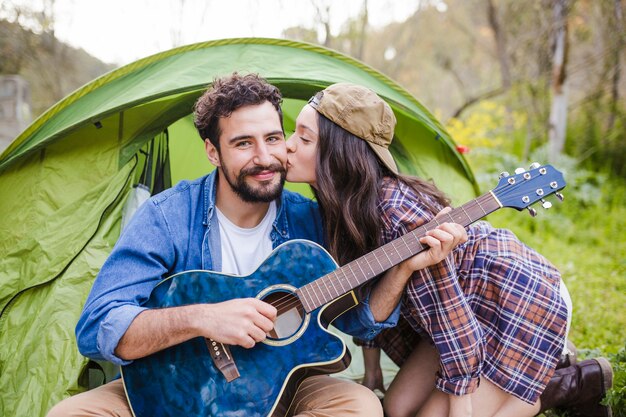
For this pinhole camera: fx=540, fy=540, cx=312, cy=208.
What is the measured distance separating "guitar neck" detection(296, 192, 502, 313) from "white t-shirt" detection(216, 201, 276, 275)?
13.4 inches

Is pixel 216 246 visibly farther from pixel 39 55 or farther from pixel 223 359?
pixel 39 55

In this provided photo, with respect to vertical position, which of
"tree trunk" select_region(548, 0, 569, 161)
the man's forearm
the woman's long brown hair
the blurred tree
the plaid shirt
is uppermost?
the blurred tree

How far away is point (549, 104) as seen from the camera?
6.38 meters

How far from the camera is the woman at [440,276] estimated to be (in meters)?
1.84

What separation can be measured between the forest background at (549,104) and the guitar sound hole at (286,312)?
1.54 metres

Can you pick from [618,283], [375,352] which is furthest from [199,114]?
[618,283]

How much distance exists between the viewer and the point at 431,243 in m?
1.71

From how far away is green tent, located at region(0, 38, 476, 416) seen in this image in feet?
7.13

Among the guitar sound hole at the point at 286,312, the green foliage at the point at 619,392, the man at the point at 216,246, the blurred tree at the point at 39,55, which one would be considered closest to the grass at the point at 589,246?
the green foliage at the point at 619,392

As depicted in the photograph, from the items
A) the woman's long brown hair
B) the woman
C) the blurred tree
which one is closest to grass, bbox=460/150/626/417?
Result: the woman

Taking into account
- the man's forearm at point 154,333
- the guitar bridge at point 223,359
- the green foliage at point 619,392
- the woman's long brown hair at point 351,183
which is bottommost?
the green foliage at point 619,392

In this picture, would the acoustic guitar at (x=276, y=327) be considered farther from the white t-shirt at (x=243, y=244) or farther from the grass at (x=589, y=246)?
the grass at (x=589, y=246)

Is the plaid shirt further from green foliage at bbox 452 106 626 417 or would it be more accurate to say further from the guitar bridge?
the guitar bridge

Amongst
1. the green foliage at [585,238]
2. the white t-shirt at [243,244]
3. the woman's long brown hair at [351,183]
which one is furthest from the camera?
the green foliage at [585,238]
